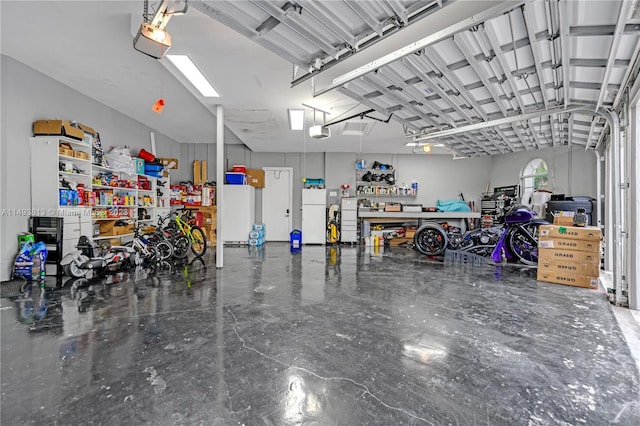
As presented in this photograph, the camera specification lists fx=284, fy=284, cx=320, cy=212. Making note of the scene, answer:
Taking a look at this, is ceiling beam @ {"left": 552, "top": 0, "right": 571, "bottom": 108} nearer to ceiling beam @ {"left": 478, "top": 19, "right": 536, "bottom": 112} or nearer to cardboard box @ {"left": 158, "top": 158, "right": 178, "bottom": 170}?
ceiling beam @ {"left": 478, "top": 19, "right": 536, "bottom": 112}

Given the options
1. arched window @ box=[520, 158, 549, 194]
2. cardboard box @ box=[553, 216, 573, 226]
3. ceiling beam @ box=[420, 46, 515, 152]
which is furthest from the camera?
arched window @ box=[520, 158, 549, 194]

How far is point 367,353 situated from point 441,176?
8264 millimetres

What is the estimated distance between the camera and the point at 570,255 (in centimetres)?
413

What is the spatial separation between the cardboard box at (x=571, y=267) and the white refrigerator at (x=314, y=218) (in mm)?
5361

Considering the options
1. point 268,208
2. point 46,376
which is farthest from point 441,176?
point 46,376

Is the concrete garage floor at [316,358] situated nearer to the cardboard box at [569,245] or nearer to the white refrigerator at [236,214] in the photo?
the cardboard box at [569,245]

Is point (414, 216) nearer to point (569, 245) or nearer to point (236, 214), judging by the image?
point (569, 245)

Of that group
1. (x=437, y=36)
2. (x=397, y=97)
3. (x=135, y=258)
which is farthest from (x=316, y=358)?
(x=135, y=258)

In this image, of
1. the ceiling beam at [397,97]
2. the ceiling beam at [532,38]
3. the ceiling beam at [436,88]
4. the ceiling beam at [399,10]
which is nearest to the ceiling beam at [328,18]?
the ceiling beam at [399,10]

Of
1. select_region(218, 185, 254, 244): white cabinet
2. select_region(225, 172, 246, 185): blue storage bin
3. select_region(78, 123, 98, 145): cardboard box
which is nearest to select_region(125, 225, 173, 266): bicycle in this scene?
select_region(78, 123, 98, 145): cardboard box

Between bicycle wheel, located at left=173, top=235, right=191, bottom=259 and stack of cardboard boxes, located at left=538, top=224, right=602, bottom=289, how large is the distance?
6135 mm

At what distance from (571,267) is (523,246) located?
4.12ft

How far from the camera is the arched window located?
288 inches

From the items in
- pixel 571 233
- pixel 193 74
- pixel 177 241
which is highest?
pixel 193 74
